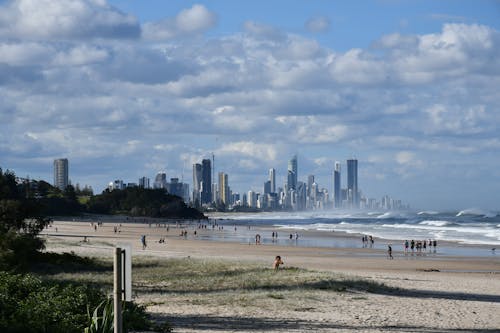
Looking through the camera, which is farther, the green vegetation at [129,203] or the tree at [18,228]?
the green vegetation at [129,203]

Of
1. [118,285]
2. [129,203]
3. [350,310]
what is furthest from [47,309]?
[129,203]

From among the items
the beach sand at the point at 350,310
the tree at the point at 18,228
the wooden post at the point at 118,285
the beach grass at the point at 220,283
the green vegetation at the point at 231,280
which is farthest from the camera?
the tree at the point at 18,228

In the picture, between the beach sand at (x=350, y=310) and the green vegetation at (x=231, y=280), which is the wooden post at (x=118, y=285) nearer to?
the beach sand at (x=350, y=310)

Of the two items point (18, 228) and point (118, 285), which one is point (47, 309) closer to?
point (118, 285)

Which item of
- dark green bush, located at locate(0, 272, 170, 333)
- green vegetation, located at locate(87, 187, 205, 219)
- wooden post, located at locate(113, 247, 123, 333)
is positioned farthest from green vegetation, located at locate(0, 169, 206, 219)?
wooden post, located at locate(113, 247, 123, 333)

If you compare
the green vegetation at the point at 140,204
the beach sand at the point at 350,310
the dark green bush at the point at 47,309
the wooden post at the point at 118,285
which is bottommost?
the beach sand at the point at 350,310

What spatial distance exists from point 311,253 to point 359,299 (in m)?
32.9

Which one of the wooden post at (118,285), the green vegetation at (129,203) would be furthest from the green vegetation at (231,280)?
the green vegetation at (129,203)

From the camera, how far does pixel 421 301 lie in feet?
77.5

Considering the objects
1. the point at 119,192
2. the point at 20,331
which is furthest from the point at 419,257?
the point at 119,192

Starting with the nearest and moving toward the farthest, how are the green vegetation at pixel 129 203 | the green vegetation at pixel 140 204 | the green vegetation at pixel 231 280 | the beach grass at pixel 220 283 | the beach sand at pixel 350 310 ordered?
1. the beach sand at pixel 350 310
2. the beach grass at pixel 220 283
3. the green vegetation at pixel 231 280
4. the green vegetation at pixel 129 203
5. the green vegetation at pixel 140 204

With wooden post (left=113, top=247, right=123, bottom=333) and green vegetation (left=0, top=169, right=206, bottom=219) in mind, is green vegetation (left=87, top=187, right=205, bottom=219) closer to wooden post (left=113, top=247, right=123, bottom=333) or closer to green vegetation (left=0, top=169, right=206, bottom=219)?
green vegetation (left=0, top=169, right=206, bottom=219)

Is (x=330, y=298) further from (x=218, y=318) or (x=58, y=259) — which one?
(x=58, y=259)

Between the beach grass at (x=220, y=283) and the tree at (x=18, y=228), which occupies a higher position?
the tree at (x=18, y=228)
